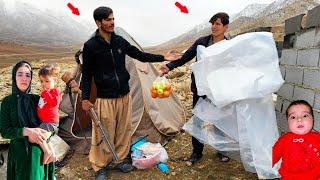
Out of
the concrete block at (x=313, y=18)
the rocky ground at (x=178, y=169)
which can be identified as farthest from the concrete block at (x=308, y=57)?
the rocky ground at (x=178, y=169)

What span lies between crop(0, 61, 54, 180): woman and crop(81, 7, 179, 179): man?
1245mm

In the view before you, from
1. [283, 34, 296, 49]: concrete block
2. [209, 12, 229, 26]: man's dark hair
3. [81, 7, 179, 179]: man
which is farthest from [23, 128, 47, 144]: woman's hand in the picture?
[283, 34, 296, 49]: concrete block

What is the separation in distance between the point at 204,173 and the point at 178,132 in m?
1.41

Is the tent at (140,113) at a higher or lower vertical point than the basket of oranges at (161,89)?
lower

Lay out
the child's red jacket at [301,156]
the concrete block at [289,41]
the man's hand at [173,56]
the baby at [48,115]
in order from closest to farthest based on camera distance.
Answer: the child's red jacket at [301,156], the baby at [48,115], the concrete block at [289,41], the man's hand at [173,56]

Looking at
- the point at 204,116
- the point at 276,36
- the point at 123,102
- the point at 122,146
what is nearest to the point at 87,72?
the point at 123,102

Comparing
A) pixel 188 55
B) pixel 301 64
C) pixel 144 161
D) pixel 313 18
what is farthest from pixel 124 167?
pixel 313 18

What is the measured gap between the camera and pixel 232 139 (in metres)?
4.11

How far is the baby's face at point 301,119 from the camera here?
2.84 m

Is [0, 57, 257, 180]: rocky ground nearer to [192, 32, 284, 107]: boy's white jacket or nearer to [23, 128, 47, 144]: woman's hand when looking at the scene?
[192, 32, 284, 107]: boy's white jacket

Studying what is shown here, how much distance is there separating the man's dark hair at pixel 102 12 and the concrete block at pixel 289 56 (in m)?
1.97

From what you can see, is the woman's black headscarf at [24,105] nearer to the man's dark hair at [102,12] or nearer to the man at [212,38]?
the man's dark hair at [102,12]

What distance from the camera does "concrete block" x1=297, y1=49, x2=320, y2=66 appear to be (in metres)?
3.64

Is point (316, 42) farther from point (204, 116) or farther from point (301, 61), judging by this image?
point (204, 116)
